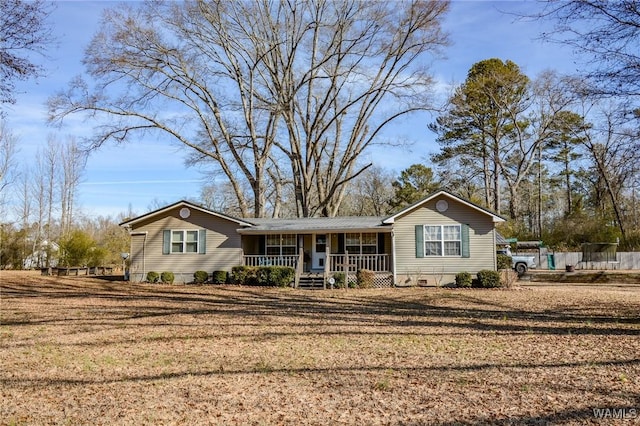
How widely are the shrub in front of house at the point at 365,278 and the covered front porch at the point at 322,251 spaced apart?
516 mm

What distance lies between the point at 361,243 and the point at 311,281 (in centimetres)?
327

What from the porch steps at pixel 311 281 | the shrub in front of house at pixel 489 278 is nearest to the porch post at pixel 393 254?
the porch steps at pixel 311 281

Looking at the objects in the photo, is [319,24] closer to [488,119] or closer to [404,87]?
[404,87]

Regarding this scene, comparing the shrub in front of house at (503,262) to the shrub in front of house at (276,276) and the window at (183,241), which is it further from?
the window at (183,241)

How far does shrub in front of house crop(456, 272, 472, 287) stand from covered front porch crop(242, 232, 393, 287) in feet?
9.34

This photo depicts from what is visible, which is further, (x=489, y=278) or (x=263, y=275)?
(x=263, y=275)

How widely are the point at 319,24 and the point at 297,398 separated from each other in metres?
24.0

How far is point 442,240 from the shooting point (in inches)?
757

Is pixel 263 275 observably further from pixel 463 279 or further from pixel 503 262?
pixel 503 262

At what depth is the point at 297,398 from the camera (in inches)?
204

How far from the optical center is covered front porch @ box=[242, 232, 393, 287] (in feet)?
64.6

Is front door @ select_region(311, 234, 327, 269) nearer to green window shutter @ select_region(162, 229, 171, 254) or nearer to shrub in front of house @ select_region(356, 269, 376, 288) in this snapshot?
shrub in front of house @ select_region(356, 269, 376, 288)

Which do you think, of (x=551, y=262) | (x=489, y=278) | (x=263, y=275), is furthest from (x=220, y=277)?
(x=551, y=262)

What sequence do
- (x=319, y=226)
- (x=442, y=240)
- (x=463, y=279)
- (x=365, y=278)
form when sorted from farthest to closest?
1. (x=319, y=226)
2. (x=442, y=240)
3. (x=365, y=278)
4. (x=463, y=279)
